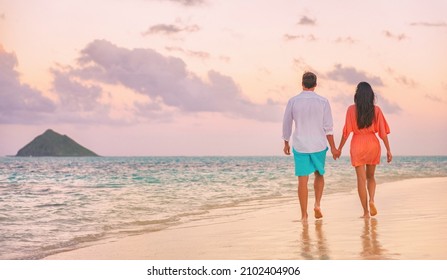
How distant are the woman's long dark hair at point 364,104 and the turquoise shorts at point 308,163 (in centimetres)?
56

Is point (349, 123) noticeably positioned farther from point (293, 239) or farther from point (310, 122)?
point (293, 239)

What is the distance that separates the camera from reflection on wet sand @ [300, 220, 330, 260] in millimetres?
5137

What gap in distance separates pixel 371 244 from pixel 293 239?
0.79 meters

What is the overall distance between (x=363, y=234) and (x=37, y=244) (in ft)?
11.7

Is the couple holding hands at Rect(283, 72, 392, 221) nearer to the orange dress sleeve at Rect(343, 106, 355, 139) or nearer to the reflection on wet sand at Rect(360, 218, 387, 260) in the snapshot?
the orange dress sleeve at Rect(343, 106, 355, 139)

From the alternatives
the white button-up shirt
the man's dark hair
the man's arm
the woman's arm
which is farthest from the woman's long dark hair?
the man's arm

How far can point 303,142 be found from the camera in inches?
273

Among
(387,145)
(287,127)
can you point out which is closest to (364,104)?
(387,145)

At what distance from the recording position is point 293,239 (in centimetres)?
593

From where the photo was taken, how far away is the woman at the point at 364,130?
6.99 m

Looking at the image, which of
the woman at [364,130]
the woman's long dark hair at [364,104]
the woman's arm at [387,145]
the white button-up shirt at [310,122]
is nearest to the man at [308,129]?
the white button-up shirt at [310,122]

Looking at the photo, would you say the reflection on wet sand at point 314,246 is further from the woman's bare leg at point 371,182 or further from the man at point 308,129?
the woman's bare leg at point 371,182
